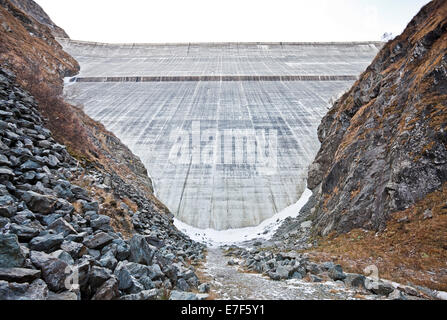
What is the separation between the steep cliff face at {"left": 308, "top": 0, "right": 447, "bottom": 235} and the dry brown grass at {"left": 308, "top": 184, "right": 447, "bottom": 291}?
0.15 m

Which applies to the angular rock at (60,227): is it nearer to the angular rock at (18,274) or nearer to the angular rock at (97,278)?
the angular rock at (97,278)

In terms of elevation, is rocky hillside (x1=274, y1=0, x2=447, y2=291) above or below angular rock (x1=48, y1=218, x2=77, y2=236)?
above

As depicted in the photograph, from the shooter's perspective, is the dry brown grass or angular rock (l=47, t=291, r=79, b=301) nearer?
angular rock (l=47, t=291, r=79, b=301)

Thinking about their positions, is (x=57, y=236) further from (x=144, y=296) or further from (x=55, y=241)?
(x=144, y=296)

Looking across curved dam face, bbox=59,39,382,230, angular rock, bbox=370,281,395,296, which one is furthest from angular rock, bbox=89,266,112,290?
curved dam face, bbox=59,39,382,230

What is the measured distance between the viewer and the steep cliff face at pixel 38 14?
42.0m

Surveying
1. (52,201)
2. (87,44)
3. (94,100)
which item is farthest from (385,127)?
(87,44)

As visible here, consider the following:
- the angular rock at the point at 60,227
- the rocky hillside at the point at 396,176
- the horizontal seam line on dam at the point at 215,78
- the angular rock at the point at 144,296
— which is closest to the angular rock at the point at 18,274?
the angular rock at the point at 144,296

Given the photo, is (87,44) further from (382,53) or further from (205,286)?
(205,286)

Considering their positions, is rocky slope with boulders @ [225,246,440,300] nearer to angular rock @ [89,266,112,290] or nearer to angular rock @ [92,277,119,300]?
angular rock @ [92,277,119,300]

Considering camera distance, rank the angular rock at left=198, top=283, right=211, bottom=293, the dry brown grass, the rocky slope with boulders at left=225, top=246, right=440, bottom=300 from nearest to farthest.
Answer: the rocky slope with boulders at left=225, top=246, right=440, bottom=300
the angular rock at left=198, top=283, right=211, bottom=293
the dry brown grass

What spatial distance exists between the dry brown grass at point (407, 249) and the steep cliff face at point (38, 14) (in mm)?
54282

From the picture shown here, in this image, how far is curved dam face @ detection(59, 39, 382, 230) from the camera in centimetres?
1647
